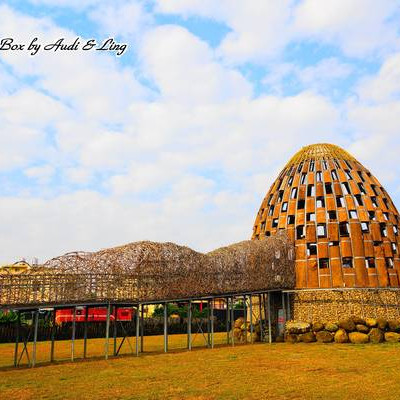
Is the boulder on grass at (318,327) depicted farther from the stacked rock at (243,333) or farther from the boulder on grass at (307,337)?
the stacked rock at (243,333)

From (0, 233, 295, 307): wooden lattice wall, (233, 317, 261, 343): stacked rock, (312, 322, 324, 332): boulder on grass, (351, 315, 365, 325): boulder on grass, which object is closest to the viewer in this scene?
(0, 233, 295, 307): wooden lattice wall

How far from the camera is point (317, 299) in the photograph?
40.8 meters

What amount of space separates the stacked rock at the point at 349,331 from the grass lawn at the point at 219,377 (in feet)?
19.0

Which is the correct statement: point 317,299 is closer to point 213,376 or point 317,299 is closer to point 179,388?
point 213,376

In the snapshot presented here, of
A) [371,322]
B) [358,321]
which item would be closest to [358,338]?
[358,321]

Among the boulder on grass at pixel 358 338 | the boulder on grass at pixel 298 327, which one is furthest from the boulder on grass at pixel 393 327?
the boulder on grass at pixel 298 327

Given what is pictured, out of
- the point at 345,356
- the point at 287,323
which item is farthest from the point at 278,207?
the point at 345,356

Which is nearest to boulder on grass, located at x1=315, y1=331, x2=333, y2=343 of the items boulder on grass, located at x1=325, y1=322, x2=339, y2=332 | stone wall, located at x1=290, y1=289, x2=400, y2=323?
boulder on grass, located at x1=325, y1=322, x2=339, y2=332

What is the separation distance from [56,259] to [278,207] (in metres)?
26.9

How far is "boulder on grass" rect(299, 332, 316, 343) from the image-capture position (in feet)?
121

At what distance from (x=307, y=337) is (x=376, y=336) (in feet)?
17.6

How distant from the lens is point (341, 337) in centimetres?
3541

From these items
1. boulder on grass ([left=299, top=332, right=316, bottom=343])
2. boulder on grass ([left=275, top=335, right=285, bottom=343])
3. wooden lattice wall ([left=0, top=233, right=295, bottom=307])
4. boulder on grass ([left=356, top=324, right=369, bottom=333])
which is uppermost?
wooden lattice wall ([left=0, top=233, right=295, bottom=307])

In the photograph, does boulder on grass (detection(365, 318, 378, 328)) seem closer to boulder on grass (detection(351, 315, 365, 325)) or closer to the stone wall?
boulder on grass (detection(351, 315, 365, 325))
